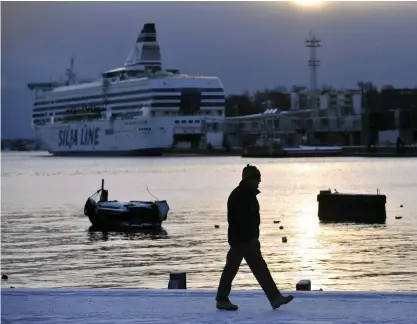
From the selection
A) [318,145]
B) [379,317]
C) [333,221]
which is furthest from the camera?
[318,145]

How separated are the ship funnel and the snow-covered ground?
131927 millimetres

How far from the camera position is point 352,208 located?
32500mm

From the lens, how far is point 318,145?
150750 millimetres

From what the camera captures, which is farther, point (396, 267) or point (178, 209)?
point (178, 209)

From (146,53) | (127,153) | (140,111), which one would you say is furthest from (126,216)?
(146,53)

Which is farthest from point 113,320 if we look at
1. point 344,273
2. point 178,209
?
point 178,209

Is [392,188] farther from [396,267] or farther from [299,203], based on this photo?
[396,267]

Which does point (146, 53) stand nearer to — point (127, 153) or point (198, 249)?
point (127, 153)

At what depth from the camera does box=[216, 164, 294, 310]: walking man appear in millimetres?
8945

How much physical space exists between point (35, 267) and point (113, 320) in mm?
12311

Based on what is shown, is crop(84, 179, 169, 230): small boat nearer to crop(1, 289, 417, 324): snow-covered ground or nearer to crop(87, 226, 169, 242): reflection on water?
crop(87, 226, 169, 242): reflection on water

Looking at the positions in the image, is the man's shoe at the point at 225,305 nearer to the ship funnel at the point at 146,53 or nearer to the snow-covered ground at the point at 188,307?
the snow-covered ground at the point at 188,307

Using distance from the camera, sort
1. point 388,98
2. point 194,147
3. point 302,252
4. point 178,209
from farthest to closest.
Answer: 1. point 388,98
2. point 194,147
3. point 178,209
4. point 302,252

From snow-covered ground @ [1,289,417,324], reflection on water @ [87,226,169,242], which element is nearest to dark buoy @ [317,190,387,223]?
reflection on water @ [87,226,169,242]
